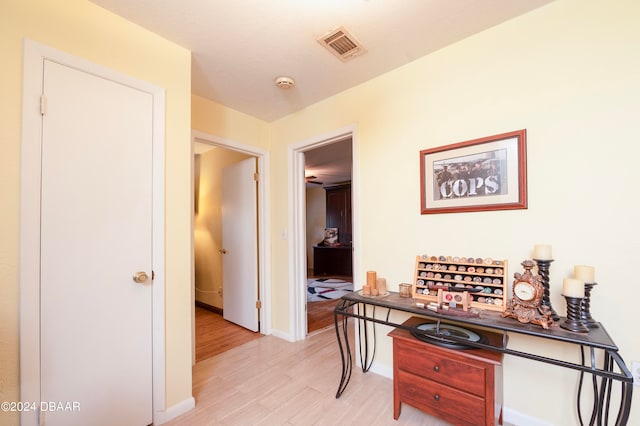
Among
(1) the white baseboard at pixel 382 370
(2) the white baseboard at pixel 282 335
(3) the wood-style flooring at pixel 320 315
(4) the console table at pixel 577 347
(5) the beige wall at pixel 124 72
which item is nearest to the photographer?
(4) the console table at pixel 577 347

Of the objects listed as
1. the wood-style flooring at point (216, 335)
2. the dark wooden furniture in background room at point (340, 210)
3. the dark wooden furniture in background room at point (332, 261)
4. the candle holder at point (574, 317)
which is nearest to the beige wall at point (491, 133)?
the candle holder at point (574, 317)

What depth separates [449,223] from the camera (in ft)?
6.14

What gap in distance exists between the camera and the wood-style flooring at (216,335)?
2.70 meters

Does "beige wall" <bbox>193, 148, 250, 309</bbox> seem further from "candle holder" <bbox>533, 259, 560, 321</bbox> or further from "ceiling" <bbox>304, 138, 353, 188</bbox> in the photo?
"candle holder" <bbox>533, 259, 560, 321</bbox>

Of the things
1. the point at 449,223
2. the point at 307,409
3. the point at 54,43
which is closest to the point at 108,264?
the point at 54,43

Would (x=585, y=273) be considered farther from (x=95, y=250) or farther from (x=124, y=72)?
(x=124, y=72)

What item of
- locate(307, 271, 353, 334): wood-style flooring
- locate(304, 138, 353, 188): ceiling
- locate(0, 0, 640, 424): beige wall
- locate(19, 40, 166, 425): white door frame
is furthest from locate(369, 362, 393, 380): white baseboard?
locate(304, 138, 353, 188): ceiling

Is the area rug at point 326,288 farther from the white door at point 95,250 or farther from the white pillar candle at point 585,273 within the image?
the white pillar candle at point 585,273

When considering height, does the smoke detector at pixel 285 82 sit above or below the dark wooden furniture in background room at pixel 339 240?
above

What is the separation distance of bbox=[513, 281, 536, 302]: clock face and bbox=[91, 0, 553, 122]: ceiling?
1.57 meters

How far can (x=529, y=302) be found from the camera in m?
1.38

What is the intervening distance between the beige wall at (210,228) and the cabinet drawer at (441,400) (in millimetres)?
2837

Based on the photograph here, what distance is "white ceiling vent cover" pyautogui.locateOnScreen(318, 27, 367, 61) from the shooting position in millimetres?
1722

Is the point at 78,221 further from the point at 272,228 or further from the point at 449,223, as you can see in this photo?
the point at 449,223
